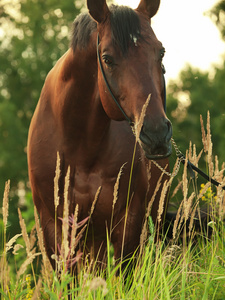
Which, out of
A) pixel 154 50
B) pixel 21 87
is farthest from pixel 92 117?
pixel 21 87

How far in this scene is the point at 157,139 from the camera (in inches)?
130

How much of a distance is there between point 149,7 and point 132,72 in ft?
2.85

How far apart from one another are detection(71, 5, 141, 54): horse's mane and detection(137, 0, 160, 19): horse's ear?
33cm

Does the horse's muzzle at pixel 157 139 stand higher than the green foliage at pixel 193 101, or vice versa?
the green foliage at pixel 193 101

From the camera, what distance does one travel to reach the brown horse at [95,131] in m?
3.70

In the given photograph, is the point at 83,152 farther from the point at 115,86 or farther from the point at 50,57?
the point at 50,57

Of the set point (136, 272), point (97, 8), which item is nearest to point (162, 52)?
point (97, 8)

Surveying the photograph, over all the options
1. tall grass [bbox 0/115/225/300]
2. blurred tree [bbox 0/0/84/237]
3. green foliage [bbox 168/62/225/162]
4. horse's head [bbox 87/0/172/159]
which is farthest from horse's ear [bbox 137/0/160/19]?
green foliage [bbox 168/62/225/162]

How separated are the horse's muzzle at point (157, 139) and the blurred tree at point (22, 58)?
2233cm

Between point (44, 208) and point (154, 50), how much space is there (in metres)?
1.79

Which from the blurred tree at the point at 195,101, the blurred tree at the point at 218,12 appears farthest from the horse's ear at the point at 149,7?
the blurred tree at the point at 195,101

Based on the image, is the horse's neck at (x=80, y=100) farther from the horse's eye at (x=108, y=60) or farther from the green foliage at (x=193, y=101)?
the green foliage at (x=193, y=101)

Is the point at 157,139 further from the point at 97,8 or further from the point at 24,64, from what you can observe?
the point at 24,64

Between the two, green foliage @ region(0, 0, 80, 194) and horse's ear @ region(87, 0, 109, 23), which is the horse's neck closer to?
horse's ear @ region(87, 0, 109, 23)
